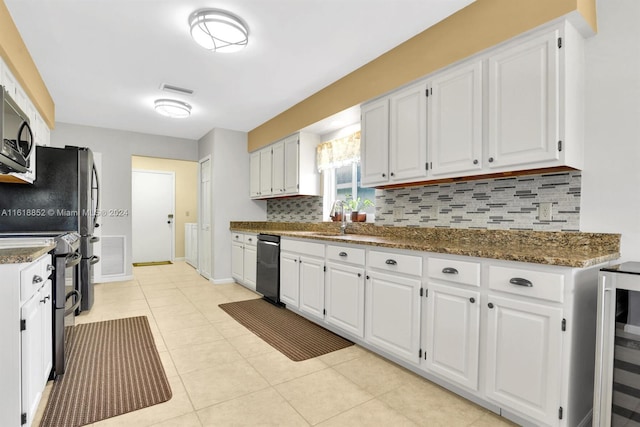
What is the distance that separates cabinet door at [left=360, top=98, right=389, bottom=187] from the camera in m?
2.78

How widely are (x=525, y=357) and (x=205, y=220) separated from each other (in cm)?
515

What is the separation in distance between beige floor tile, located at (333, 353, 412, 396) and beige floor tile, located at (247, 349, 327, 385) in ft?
0.59

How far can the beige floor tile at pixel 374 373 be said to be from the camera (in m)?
2.08

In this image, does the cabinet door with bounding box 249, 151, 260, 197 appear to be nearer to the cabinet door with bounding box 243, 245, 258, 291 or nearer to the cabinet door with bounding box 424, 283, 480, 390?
the cabinet door with bounding box 243, 245, 258, 291

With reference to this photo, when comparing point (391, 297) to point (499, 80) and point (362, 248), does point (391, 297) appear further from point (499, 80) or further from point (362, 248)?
point (499, 80)

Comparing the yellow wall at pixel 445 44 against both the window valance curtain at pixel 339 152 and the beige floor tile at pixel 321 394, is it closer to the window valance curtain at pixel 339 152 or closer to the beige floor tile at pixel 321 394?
the window valance curtain at pixel 339 152

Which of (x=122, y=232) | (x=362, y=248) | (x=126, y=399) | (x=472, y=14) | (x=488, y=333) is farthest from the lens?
(x=122, y=232)

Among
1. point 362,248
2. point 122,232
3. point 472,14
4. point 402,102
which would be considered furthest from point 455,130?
point 122,232

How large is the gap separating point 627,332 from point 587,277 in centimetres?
27

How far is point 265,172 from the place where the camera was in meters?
4.94

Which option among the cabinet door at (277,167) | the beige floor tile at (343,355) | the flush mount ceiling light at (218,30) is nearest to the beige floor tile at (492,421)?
the beige floor tile at (343,355)

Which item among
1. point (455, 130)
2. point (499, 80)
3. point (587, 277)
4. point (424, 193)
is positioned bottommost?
point (587, 277)

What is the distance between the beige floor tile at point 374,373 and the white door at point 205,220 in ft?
11.9

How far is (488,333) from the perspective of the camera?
5.72ft
